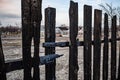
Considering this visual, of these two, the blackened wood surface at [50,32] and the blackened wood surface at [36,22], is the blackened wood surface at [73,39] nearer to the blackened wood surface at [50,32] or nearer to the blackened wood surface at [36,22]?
the blackened wood surface at [50,32]

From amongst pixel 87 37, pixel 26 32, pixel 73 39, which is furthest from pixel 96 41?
pixel 26 32

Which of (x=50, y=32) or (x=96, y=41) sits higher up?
(x=50, y=32)

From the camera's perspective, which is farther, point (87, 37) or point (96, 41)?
point (96, 41)

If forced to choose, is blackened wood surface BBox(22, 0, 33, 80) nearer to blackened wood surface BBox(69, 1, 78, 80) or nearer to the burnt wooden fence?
the burnt wooden fence

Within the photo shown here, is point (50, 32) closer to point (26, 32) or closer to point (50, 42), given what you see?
point (50, 42)

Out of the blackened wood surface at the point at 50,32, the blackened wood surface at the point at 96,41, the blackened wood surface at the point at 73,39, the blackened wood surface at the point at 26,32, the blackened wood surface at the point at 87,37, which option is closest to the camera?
the blackened wood surface at the point at 26,32

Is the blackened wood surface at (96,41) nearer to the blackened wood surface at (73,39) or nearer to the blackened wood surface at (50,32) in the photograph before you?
the blackened wood surface at (73,39)

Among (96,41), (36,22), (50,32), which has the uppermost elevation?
(36,22)

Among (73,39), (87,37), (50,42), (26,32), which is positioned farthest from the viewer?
(87,37)

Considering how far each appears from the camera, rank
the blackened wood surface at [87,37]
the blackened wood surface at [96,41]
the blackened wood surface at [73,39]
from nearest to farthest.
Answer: the blackened wood surface at [73,39] < the blackened wood surface at [87,37] < the blackened wood surface at [96,41]

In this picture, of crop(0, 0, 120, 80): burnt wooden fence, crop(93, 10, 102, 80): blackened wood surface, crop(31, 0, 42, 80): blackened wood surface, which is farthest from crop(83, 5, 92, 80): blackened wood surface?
crop(31, 0, 42, 80): blackened wood surface

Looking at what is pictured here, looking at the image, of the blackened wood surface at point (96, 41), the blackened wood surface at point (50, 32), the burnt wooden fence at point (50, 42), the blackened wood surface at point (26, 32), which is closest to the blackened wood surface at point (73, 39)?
the burnt wooden fence at point (50, 42)

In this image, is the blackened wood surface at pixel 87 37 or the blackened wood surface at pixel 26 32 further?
the blackened wood surface at pixel 87 37

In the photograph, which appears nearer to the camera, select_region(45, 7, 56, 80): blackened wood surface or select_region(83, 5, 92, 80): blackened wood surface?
select_region(45, 7, 56, 80): blackened wood surface
